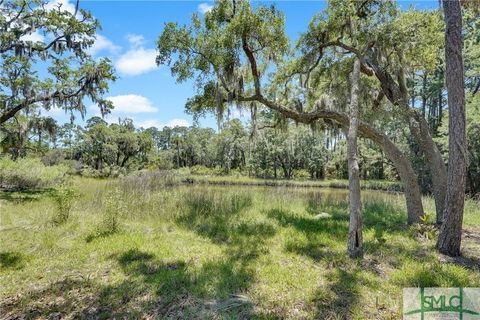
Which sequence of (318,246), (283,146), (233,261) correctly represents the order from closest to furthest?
(233,261)
(318,246)
(283,146)

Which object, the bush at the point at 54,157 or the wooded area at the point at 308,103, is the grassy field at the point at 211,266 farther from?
the bush at the point at 54,157

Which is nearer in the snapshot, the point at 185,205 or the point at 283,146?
the point at 185,205

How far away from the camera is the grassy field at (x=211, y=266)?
324cm

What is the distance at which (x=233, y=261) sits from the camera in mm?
4527

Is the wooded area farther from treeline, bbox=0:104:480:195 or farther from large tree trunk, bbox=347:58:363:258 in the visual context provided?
treeline, bbox=0:104:480:195

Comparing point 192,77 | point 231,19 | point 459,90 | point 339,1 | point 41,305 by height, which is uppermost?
point 339,1

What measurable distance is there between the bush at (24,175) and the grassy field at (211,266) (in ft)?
30.4

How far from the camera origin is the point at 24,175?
1514 cm

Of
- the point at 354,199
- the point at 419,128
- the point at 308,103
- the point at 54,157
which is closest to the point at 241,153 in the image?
the point at 54,157

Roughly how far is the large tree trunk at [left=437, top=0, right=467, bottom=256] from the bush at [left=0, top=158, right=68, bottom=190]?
1778cm

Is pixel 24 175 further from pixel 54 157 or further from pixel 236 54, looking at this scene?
Result: pixel 54 157

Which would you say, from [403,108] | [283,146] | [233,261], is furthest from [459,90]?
[283,146]

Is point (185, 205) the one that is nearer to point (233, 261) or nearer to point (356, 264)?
point (233, 261)

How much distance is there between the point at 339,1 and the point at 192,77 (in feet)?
15.7
